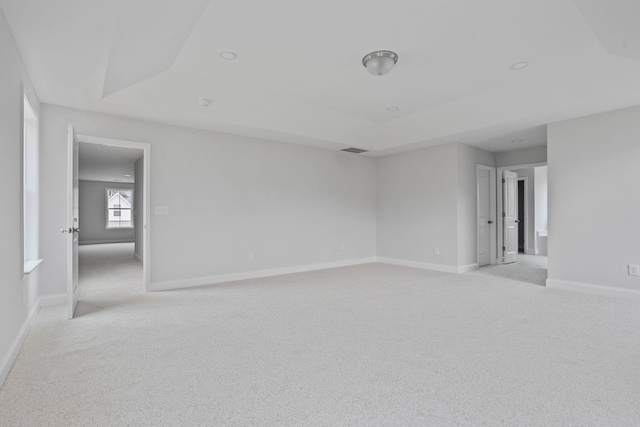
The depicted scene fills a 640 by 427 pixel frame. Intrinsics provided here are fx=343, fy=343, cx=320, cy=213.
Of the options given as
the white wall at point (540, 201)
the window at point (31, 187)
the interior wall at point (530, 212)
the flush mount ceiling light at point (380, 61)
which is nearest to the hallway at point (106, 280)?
the window at point (31, 187)

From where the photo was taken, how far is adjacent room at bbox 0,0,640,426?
2109mm

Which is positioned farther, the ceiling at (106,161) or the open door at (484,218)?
the ceiling at (106,161)

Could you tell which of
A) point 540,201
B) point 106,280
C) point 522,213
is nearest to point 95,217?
point 106,280

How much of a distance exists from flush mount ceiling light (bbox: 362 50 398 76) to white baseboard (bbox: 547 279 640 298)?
3805 mm

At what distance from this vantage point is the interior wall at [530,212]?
28.8 ft

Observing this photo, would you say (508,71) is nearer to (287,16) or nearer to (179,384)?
→ (287,16)

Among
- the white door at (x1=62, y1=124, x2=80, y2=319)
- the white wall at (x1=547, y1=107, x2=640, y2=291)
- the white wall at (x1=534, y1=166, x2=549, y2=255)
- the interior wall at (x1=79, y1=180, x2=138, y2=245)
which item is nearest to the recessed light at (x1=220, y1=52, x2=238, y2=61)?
the white door at (x1=62, y1=124, x2=80, y2=319)

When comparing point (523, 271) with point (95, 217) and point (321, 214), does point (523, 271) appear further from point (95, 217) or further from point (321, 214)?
point (95, 217)

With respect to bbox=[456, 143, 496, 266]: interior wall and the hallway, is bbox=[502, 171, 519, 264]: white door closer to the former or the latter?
bbox=[456, 143, 496, 266]: interior wall

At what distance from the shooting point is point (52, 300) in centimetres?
396

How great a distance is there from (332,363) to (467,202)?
4754mm

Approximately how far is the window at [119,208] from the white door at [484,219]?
1216 cm

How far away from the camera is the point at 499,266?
6.68m

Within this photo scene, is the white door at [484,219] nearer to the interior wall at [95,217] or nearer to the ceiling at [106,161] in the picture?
the ceiling at [106,161]
